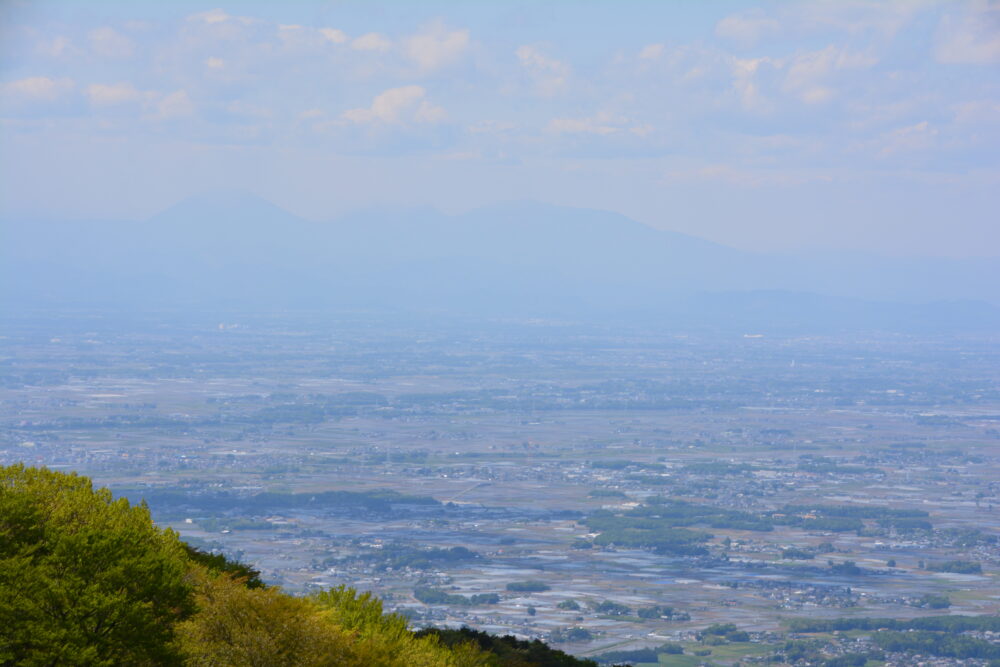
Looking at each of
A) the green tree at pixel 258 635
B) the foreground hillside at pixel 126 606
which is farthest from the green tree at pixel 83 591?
the green tree at pixel 258 635

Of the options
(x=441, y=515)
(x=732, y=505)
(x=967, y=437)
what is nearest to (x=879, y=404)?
(x=967, y=437)

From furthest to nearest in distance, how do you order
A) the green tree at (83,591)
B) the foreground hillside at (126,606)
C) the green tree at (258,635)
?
the green tree at (258,635), the foreground hillside at (126,606), the green tree at (83,591)

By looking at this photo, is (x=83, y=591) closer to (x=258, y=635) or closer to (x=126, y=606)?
(x=126, y=606)

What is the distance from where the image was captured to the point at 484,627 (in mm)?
58594

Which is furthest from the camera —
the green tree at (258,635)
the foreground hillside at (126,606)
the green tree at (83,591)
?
the green tree at (258,635)

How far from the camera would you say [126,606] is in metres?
20.1

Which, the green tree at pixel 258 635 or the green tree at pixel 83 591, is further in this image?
the green tree at pixel 258 635

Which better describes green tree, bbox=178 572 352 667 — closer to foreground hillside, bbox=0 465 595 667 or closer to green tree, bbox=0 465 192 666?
foreground hillside, bbox=0 465 595 667

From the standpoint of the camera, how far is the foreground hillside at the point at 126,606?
1956 centimetres

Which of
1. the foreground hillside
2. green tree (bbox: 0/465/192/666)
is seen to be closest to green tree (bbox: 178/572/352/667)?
the foreground hillside

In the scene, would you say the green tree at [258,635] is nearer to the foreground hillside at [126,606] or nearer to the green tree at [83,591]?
the foreground hillside at [126,606]

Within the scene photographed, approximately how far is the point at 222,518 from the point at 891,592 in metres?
40.3

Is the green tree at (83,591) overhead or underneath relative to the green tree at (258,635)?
overhead

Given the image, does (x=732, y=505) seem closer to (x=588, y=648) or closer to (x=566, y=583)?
(x=566, y=583)
